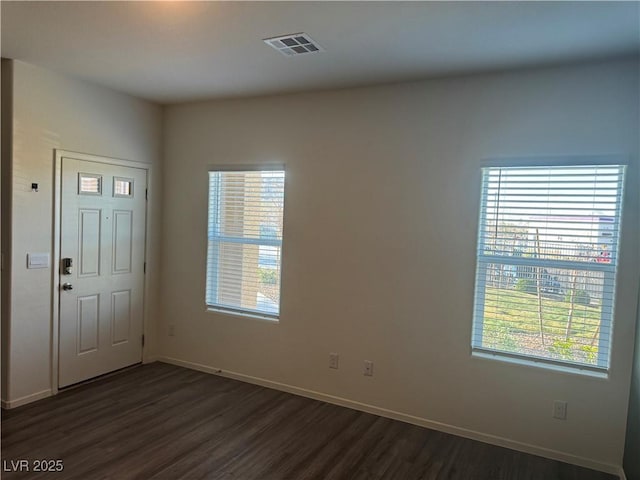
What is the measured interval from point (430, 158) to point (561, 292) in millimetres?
1338

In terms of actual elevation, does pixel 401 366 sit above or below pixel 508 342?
below

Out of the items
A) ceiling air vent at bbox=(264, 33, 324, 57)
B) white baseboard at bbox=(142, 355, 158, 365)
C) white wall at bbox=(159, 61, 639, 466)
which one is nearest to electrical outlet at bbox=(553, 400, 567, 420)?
white wall at bbox=(159, 61, 639, 466)

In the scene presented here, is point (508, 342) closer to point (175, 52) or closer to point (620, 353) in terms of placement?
point (620, 353)

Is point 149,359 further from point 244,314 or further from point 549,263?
point 549,263

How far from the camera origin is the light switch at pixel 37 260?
346cm

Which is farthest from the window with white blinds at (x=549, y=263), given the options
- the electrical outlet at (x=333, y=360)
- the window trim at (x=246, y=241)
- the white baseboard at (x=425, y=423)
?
the window trim at (x=246, y=241)

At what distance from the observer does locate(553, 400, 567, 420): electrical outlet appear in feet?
9.72

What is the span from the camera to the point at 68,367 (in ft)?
12.5

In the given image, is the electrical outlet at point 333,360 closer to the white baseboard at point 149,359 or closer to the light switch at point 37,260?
the white baseboard at point 149,359

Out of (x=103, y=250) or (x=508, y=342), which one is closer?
(x=508, y=342)

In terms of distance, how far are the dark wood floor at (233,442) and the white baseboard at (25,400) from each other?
0.21 feet

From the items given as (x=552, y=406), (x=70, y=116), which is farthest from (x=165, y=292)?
(x=552, y=406)

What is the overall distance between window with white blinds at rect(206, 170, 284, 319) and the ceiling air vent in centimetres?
129

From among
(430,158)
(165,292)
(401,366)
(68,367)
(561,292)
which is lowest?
(68,367)
